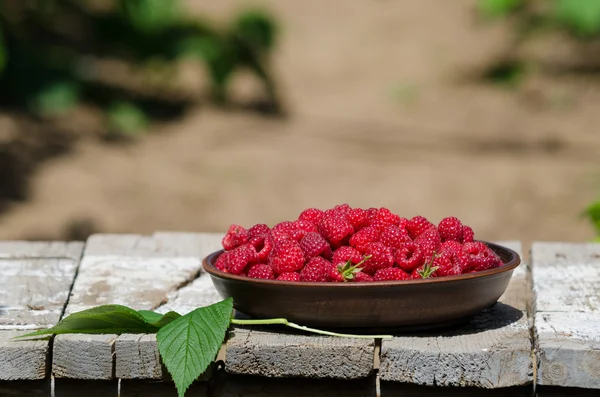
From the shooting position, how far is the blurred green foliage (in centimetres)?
594

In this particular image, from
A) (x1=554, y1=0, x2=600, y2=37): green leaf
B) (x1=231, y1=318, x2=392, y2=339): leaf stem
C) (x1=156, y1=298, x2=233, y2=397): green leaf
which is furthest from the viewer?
(x1=554, y1=0, x2=600, y2=37): green leaf

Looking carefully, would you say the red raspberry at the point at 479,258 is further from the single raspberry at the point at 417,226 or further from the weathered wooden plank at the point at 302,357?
the weathered wooden plank at the point at 302,357

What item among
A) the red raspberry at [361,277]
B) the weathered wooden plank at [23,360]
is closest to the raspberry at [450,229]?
the red raspberry at [361,277]

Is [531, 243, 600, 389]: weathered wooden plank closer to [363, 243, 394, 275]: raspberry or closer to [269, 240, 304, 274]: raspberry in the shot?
[363, 243, 394, 275]: raspberry

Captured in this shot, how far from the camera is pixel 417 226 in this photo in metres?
1.85

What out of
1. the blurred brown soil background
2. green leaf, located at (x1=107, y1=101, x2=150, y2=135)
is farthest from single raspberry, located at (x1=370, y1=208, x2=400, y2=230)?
green leaf, located at (x1=107, y1=101, x2=150, y2=135)

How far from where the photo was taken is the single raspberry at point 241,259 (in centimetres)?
179

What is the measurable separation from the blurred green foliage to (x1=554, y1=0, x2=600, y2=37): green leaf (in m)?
2.02

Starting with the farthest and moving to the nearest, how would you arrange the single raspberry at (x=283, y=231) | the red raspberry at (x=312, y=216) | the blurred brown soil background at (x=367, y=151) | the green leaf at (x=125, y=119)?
the green leaf at (x=125, y=119), the blurred brown soil background at (x=367, y=151), the red raspberry at (x=312, y=216), the single raspberry at (x=283, y=231)

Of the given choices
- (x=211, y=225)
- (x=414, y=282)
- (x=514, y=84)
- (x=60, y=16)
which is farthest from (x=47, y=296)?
(x=514, y=84)

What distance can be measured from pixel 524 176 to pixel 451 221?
12.9 feet

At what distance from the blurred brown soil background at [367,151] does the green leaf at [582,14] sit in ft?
1.55

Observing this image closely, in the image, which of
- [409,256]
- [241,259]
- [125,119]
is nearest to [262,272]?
[241,259]

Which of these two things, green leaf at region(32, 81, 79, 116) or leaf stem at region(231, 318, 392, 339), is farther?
green leaf at region(32, 81, 79, 116)
